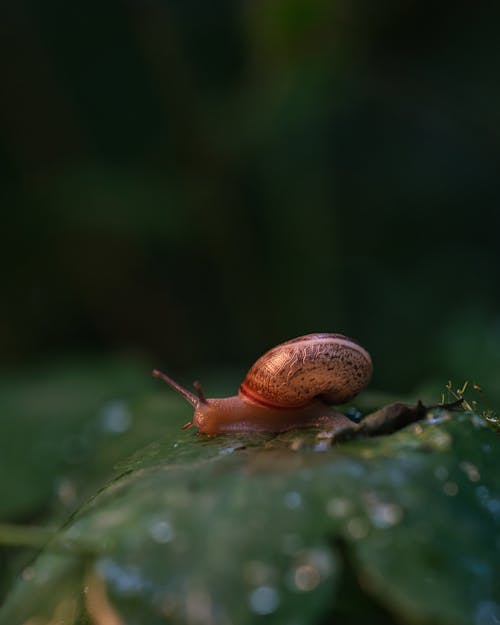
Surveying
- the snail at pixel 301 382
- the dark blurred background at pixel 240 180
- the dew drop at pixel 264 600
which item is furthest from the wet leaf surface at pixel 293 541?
the dark blurred background at pixel 240 180

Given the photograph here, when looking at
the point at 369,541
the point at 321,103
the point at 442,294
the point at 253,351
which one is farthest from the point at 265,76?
the point at 369,541

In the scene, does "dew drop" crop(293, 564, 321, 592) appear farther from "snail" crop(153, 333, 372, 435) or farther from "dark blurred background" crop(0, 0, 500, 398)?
"dark blurred background" crop(0, 0, 500, 398)

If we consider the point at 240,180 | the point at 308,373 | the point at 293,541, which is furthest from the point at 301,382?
the point at 240,180

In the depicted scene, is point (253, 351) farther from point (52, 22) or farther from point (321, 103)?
point (52, 22)

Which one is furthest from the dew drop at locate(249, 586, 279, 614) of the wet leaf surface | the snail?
the snail

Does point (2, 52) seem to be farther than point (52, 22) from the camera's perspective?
No

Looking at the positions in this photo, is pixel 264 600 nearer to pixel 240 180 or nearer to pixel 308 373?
pixel 308 373
